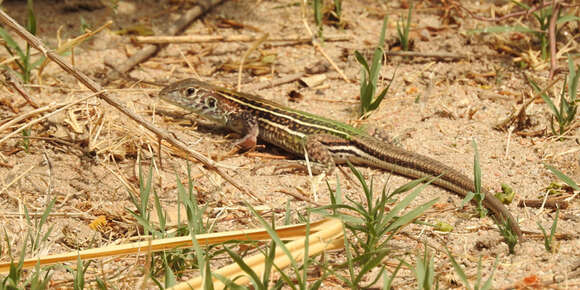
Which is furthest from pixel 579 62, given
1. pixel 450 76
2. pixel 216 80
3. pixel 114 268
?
pixel 114 268

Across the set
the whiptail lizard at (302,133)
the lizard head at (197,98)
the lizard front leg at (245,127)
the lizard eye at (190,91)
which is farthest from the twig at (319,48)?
the lizard eye at (190,91)

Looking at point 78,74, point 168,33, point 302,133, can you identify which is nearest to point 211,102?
point 302,133

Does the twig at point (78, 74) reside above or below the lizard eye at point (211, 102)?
above

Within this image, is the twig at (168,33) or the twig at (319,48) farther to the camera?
the twig at (319,48)

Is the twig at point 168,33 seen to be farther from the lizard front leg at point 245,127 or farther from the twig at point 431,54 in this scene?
the twig at point 431,54

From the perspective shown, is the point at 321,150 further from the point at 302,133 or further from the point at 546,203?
the point at 546,203

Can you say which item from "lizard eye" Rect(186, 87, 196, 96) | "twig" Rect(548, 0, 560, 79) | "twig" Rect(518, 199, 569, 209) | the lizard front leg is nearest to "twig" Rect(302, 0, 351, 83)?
the lizard front leg
